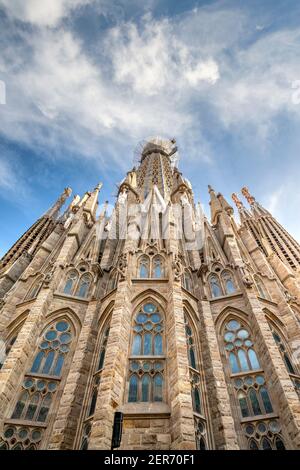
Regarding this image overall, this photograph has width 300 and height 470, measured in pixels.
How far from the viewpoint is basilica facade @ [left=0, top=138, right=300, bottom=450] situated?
27.3ft

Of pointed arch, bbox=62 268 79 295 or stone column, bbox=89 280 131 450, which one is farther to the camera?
pointed arch, bbox=62 268 79 295

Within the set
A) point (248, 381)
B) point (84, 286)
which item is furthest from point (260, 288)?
point (84, 286)

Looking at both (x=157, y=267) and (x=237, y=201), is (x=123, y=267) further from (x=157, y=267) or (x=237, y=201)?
(x=237, y=201)

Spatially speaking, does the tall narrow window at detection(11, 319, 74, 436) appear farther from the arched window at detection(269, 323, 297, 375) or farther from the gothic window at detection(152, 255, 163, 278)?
the arched window at detection(269, 323, 297, 375)

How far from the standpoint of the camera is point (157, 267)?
46.9ft

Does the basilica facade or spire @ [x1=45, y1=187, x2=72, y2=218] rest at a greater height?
spire @ [x1=45, y1=187, x2=72, y2=218]

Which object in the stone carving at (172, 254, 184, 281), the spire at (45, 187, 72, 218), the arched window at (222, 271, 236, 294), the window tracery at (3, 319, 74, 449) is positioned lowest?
the window tracery at (3, 319, 74, 449)

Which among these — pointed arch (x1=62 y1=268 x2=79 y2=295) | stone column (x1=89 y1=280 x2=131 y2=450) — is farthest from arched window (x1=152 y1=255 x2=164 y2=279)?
pointed arch (x1=62 y1=268 x2=79 y2=295)

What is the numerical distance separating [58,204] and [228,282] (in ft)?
110

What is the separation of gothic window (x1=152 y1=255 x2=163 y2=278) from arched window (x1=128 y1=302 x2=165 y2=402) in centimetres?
219

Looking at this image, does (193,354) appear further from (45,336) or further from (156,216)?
(156,216)
